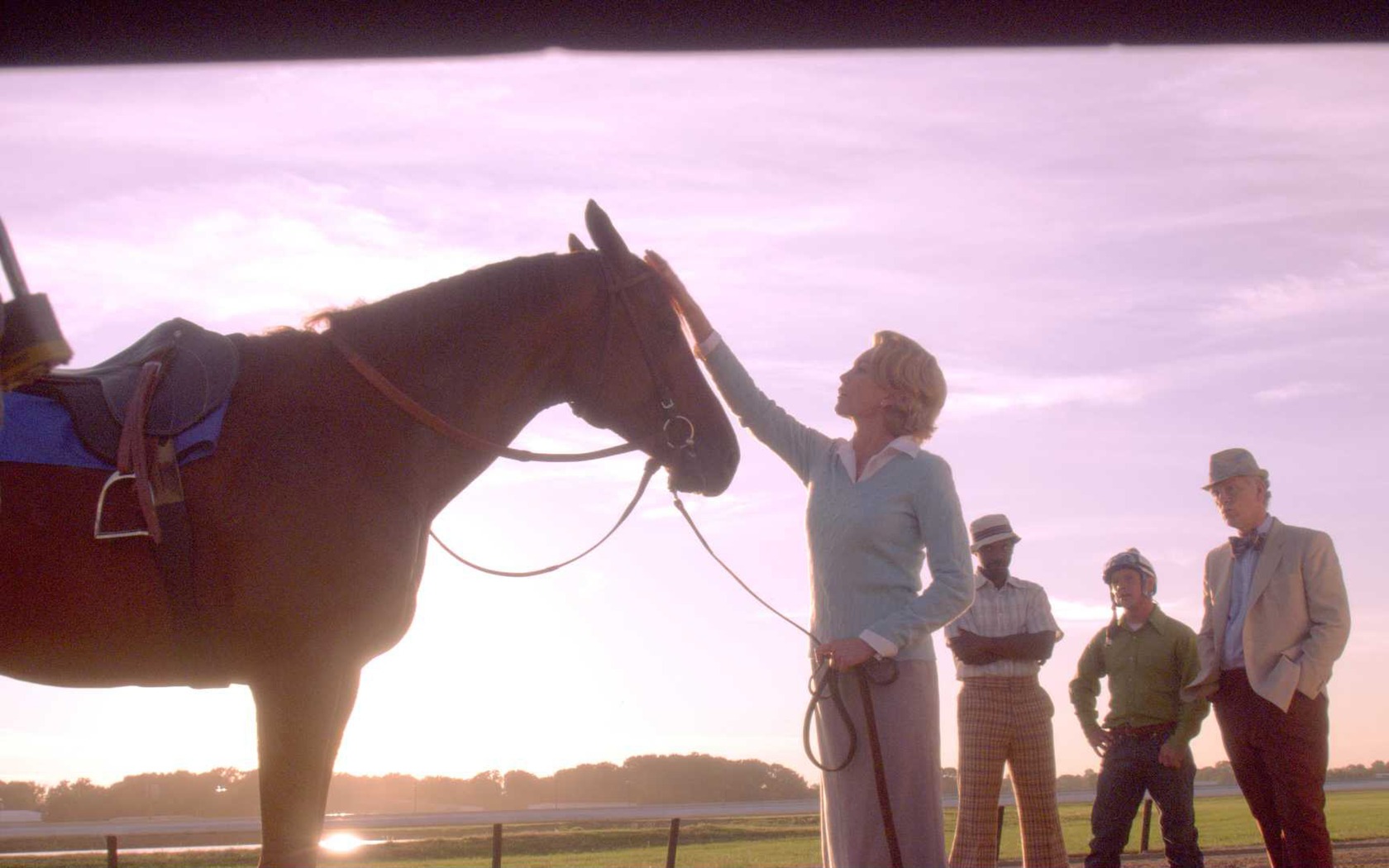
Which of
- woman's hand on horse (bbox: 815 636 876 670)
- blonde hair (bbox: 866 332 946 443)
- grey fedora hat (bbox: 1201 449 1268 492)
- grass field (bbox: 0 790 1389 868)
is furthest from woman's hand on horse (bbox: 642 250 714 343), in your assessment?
grass field (bbox: 0 790 1389 868)

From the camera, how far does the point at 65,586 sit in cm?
379

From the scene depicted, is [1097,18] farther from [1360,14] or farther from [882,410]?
[882,410]

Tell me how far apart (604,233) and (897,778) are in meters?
2.23

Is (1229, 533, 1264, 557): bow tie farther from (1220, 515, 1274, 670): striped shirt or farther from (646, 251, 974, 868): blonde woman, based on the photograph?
(646, 251, 974, 868): blonde woman

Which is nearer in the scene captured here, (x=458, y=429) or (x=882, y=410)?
(x=458, y=429)

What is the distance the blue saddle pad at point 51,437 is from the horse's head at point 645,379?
134 cm

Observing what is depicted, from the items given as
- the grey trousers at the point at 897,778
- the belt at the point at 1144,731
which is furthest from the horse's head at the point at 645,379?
the belt at the point at 1144,731

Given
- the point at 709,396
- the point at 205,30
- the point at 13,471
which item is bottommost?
the point at 13,471

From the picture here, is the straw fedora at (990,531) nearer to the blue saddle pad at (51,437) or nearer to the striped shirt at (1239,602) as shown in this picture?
the striped shirt at (1239,602)

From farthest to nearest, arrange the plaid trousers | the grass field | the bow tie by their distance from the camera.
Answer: the grass field
the plaid trousers
the bow tie

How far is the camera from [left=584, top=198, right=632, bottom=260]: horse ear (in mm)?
4773

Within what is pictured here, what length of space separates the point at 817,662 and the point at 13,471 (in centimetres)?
269

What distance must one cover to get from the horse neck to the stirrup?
0.86 metres

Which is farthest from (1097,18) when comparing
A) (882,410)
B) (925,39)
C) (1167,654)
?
(1167,654)
